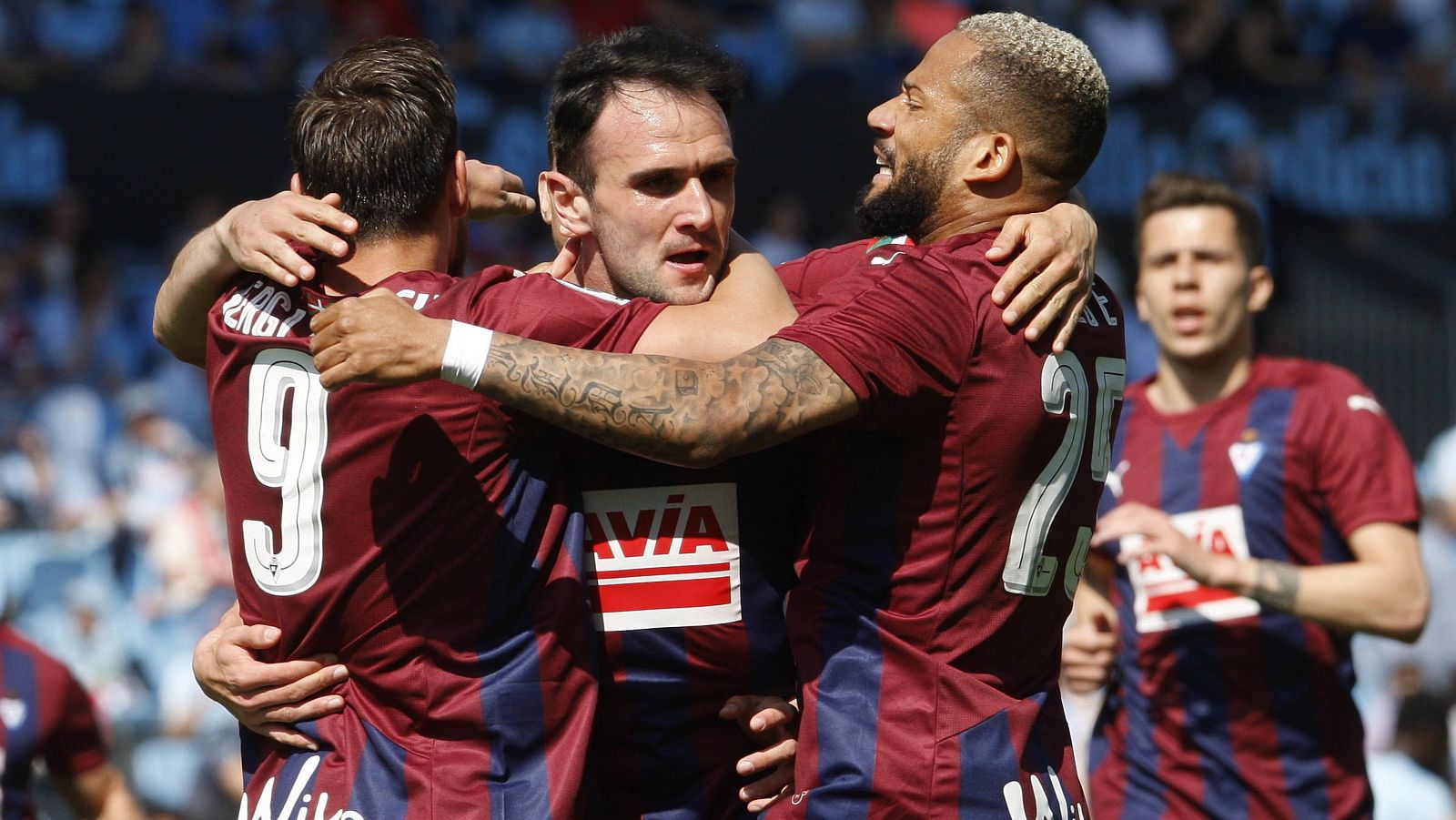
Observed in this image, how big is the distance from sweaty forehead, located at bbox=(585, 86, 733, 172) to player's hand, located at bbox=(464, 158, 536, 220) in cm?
45

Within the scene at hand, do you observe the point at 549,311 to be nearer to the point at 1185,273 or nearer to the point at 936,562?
the point at 936,562

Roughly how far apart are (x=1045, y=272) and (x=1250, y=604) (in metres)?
2.16

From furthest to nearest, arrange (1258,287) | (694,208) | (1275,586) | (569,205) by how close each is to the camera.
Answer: (1258,287)
(1275,586)
(569,205)
(694,208)

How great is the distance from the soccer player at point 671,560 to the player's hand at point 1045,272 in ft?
0.10

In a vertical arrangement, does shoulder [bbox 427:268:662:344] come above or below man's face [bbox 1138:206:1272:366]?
below

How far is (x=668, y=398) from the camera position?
3229 millimetres

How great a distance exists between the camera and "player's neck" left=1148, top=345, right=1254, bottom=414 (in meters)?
5.67

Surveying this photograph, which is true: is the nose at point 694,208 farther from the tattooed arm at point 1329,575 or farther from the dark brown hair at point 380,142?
the tattooed arm at point 1329,575

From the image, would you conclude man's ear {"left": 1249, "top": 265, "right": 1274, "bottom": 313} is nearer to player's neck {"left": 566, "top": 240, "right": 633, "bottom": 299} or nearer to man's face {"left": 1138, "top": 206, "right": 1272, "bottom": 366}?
man's face {"left": 1138, "top": 206, "right": 1272, "bottom": 366}

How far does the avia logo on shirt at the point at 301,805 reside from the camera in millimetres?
3559

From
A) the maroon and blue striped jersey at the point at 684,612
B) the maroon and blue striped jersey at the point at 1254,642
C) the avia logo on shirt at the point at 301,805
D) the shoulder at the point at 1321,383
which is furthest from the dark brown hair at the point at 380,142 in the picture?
the shoulder at the point at 1321,383

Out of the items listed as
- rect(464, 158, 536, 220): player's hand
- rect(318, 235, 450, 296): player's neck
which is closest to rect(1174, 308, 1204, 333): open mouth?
rect(464, 158, 536, 220): player's hand

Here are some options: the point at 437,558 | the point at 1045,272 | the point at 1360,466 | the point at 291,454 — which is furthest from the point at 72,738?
the point at 1360,466

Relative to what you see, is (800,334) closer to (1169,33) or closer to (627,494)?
(627,494)
